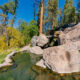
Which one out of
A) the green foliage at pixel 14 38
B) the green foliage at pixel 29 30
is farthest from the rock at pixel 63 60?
the green foliage at pixel 14 38

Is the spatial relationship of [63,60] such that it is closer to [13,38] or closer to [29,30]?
[29,30]

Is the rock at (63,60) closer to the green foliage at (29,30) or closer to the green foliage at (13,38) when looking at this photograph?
the green foliage at (29,30)

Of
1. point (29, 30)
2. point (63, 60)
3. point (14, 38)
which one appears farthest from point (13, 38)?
point (63, 60)

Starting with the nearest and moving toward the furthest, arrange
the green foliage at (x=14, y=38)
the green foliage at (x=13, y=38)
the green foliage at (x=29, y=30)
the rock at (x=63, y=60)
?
the rock at (x=63, y=60)
the green foliage at (x=13, y=38)
the green foliage at (x=14, y=38)
the green foliage at (x=29, y=30)

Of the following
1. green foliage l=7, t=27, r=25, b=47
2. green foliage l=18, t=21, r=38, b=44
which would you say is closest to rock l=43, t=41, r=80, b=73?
green foliage l=18, t=21, r=38, b=44

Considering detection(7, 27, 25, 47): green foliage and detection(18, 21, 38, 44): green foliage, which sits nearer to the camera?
detection(7, 27, 25, 47): green foliage

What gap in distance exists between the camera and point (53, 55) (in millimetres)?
4676

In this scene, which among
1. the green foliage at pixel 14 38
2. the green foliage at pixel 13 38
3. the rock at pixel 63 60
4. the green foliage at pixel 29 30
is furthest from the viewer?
the green foliage at pixel 29 30

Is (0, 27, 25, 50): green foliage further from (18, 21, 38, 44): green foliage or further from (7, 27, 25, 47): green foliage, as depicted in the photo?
(18, 21, 38, 44): green foliage

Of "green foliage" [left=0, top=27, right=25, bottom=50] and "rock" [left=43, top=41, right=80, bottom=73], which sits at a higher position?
"green foliage" [left=0, top=27, right=25, bottom=50]

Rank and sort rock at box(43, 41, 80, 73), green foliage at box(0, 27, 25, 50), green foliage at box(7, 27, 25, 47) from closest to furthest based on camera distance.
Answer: rock at box(43, 41, 80, 73) < green foliage at box(0, 27, 25, 50) < green foliage at box(7, 27, 25, 47)

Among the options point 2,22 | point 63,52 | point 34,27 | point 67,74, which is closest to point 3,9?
point 2,22

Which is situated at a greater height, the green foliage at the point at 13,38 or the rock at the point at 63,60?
the green foliage at the point at 13,38

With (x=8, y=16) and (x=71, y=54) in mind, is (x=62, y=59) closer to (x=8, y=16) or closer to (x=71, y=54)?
(x=71, y=54)
